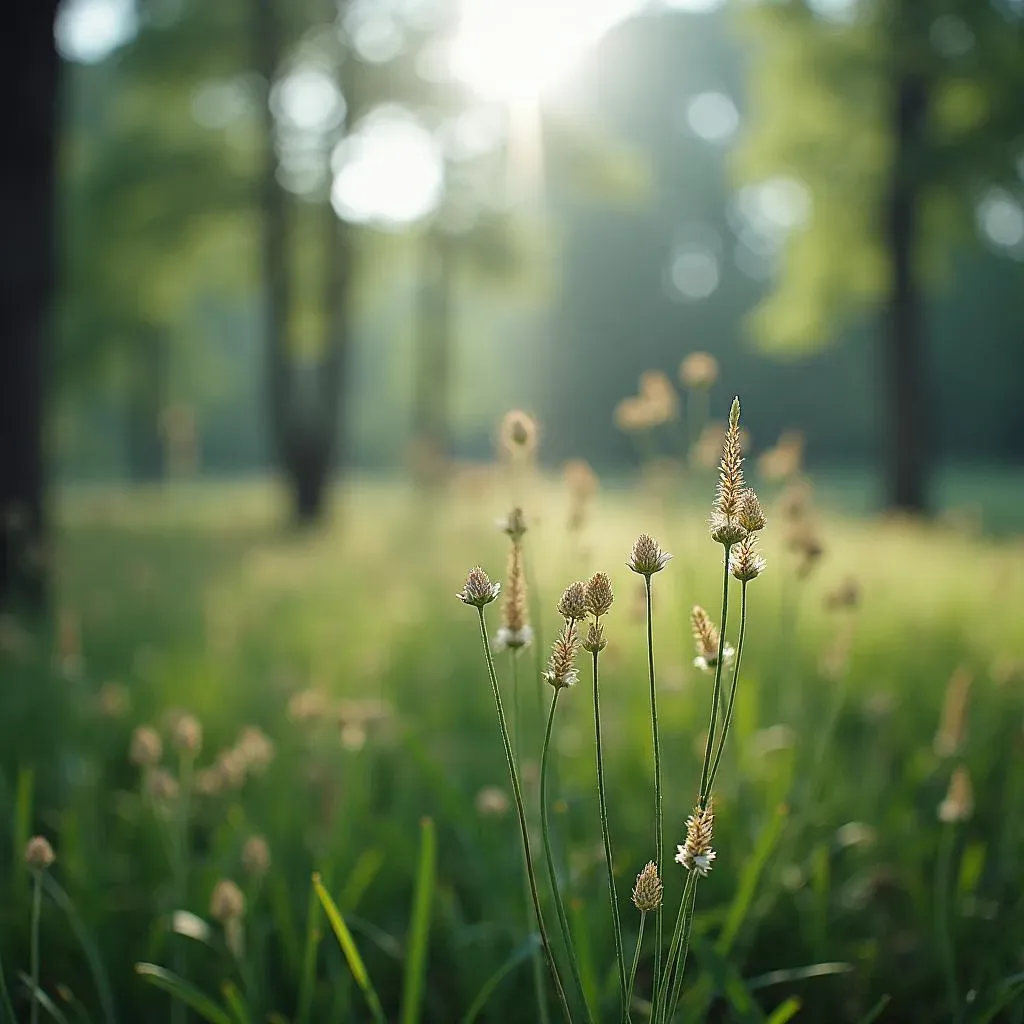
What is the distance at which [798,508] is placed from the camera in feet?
5.27

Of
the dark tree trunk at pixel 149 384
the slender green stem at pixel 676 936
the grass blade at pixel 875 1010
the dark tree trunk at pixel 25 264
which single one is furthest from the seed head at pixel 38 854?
the dark tree trunk at pixel 149 384

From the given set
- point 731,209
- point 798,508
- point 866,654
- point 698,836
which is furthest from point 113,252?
point 731,209

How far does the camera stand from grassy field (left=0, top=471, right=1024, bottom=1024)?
→ 1342mm

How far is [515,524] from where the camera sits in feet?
3.33

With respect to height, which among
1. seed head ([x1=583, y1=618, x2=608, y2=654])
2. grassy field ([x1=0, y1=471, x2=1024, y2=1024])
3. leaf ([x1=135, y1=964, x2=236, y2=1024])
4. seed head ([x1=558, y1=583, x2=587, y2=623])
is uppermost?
seed head ([x1=558, y1=583, x2=587, y2=623])

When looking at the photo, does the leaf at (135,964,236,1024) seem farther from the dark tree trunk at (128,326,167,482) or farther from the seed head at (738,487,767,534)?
the dark tree trunk at (128,326,167,482)

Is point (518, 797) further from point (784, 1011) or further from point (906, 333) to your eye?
point (906, 333)

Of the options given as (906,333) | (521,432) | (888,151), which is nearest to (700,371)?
(521,432)

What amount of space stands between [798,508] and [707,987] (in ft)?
2.58

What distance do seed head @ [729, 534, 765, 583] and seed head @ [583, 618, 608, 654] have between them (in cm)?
11

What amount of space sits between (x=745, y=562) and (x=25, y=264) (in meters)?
4.02

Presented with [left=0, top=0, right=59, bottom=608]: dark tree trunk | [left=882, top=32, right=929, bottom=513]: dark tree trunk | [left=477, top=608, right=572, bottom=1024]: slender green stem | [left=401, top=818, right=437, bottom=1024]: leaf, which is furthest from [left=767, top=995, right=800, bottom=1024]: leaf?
[left=882, top=32, right=929, bottom=513]: dark tree trunk

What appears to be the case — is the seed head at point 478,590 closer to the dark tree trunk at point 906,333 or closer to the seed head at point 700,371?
the seed head at point 700,371

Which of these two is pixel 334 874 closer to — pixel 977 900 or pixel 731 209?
pixel 977 900
